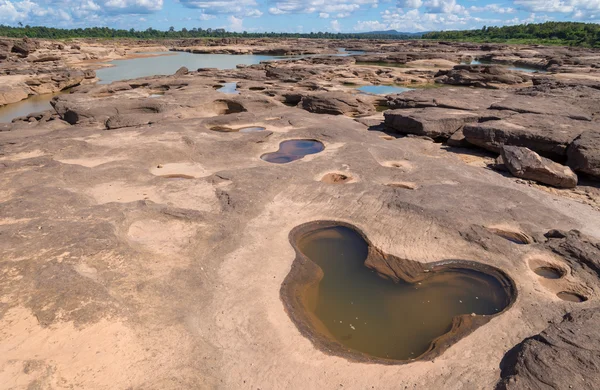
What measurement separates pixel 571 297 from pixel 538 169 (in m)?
6.73

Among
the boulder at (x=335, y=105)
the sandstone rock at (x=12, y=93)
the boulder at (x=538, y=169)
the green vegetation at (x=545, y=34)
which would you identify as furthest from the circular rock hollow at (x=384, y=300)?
the green vegetation at (x=545, y=34)

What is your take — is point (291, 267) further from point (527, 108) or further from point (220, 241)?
point (527, 108)

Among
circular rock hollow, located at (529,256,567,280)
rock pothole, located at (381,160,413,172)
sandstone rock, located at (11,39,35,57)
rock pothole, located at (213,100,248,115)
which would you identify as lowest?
circular rock hollow, located at (529,256,567,280)

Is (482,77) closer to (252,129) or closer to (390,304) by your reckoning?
(252,129)

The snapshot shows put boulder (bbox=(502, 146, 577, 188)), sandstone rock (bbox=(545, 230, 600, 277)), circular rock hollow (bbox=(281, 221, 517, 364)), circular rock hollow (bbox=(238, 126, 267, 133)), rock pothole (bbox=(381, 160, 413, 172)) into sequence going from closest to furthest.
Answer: circular rock hollow (bbox=(281, 221, 517, 364))
sandstone rock (bbox=(545, 230, 600, 277))
boulder (bbox=(502, 146, 577, 188))
rock pothole (bbox=(381, 160, 413, 172))
circular rock hollow (bbox=(238, 126, 267, 133))

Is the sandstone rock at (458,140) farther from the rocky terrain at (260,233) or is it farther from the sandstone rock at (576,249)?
the sandstone rock at (576,249)

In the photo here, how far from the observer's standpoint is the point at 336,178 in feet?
42.8

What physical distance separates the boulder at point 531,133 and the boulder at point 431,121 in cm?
148

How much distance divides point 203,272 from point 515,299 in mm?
6295

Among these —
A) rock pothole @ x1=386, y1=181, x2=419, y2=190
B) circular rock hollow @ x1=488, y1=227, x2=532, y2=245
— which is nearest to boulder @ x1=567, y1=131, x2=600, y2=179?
circular rock hollow @ x1=488, y1=227, x2=532, y2=245

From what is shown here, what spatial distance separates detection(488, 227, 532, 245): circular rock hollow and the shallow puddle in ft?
26.6

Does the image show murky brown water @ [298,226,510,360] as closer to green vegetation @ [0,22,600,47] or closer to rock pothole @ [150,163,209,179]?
rock pothole @ [150,163,209,179]

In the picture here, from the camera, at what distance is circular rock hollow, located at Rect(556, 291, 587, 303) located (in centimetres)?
738

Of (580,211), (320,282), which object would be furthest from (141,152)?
(580,211)
